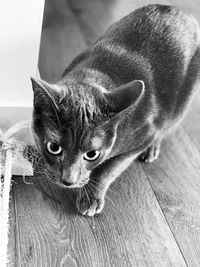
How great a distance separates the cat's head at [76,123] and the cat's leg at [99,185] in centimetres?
17

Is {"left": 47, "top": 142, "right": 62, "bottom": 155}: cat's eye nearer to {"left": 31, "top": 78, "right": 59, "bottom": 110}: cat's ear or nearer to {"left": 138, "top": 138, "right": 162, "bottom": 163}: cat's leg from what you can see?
{"left": 31, "top": 78, "right": 59, "bottom": 110}: cat's ear

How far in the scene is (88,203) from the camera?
4.16ft

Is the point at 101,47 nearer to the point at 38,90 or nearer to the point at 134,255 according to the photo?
the point at 38,90

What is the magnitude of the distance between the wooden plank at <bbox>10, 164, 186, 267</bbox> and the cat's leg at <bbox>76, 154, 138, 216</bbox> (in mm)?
29

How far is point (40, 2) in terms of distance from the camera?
3.78 feet

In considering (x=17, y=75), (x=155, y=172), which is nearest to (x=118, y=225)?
(x=155, y=172)

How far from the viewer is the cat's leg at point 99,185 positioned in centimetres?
127

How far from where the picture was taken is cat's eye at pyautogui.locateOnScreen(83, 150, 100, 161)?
3.61 feet

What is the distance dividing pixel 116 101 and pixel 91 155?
167 millimetres

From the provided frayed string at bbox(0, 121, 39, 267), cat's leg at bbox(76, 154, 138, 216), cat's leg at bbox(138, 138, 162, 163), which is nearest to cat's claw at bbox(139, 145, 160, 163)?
cat's leg at bbox(138, 138, 162, 163)

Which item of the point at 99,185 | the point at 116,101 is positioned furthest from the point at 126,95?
the point at 99,185

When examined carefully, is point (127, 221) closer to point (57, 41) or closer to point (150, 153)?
point (150, 153)

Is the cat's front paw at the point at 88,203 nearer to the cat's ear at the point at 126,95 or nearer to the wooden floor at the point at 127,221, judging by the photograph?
the wooden floor at the point at 127,221

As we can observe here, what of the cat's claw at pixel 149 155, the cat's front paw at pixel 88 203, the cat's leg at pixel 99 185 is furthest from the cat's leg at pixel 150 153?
the cat's front paw at pixel 88 203
